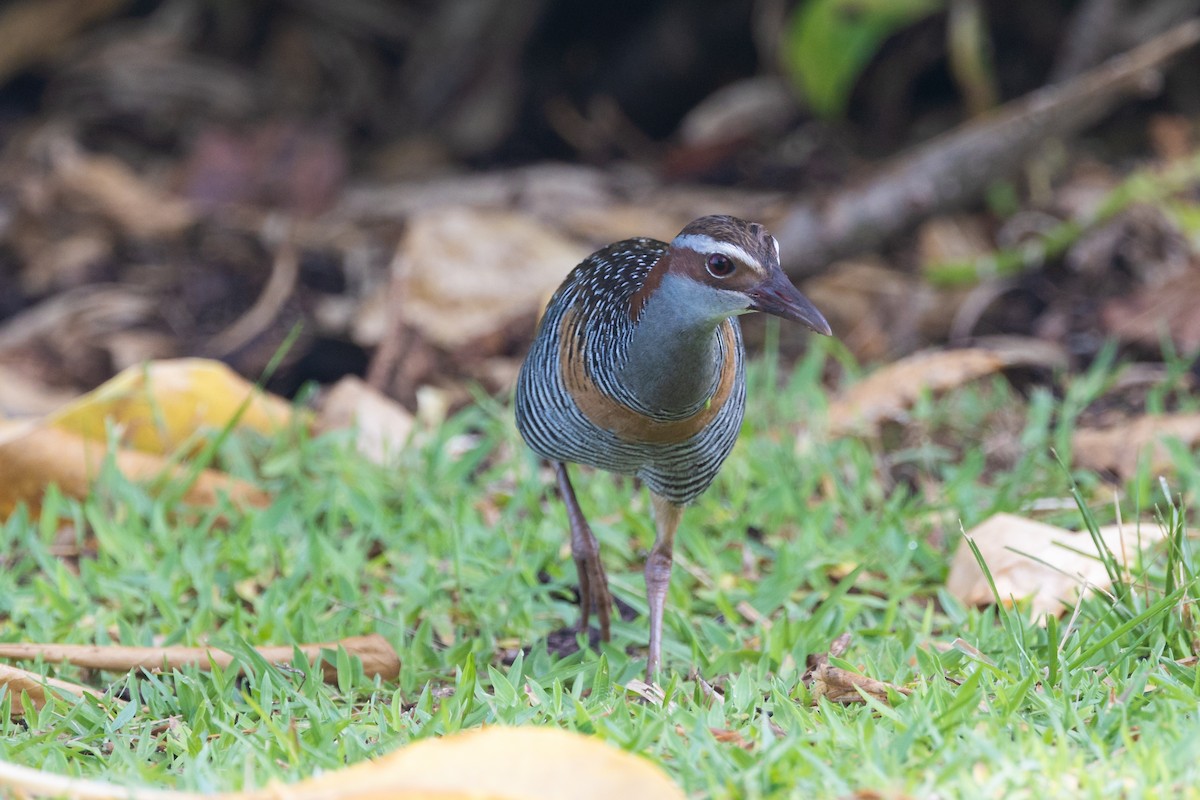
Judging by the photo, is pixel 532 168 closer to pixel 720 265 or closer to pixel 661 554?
pixel 661 554

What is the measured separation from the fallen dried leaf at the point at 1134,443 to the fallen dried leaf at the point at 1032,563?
26.0 inches

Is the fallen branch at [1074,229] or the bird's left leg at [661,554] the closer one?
the bird's left leg at [661,554]

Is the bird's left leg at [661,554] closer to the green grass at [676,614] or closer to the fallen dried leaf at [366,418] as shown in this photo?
the green grass at [676,614]

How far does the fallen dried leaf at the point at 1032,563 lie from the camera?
3.34 m

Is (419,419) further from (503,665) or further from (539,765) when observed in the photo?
(539,765)

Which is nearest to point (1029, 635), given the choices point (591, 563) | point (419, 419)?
point (591, 563)

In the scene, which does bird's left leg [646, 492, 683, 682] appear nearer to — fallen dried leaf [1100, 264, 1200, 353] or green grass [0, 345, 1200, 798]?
green grass [0, 345, 1200, 798]

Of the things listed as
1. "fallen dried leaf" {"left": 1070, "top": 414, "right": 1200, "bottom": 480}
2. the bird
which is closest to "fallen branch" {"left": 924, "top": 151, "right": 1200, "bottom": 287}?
"fallen dried leaf" {"left": 1070, "top": 414, "right": 1200, "bottom": 480}

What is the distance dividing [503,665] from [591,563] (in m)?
0.33

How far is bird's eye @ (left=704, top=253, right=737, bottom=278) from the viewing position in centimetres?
273

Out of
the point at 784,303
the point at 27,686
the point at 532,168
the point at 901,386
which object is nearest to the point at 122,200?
the point at 532,168

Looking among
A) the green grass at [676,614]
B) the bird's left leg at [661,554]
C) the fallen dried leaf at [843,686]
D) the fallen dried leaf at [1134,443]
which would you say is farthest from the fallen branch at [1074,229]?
the fallen dried leaf at [843,686]

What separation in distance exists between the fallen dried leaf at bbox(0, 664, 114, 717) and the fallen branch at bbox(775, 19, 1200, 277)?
350cm

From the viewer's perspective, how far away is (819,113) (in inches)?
271
